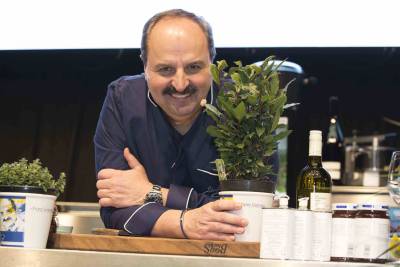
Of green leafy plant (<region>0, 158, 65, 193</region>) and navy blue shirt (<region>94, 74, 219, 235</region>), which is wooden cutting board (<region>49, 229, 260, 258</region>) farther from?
navy blue shirt (<region>94, 74, 219, 235</region>)

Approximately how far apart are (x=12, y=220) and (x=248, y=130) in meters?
0.47

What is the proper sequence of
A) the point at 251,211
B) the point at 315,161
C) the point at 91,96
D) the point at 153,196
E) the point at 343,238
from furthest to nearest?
the point at 91,96
the point at 153,196
the point at 315,161
the point at 251,211
the point at 343,238

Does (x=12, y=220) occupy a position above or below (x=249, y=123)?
below

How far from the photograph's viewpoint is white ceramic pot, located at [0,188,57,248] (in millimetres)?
1493

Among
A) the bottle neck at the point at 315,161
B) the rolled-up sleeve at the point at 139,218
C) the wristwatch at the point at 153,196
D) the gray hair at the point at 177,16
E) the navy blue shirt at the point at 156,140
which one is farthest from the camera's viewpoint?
the navy blue shirt at the point at 156,140

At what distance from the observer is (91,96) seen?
4.24 m

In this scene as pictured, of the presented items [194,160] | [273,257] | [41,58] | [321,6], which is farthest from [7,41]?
[273,257]

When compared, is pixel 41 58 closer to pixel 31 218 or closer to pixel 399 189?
pixel 31 218

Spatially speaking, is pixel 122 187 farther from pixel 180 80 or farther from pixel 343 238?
pixel 343 238

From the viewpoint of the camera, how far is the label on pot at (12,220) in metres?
1.49

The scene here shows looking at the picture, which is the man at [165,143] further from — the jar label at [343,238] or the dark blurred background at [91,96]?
the dark blurred background at [91,96]

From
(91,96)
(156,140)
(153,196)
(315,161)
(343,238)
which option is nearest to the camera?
(343,238)

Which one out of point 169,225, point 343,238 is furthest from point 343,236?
point 169,225

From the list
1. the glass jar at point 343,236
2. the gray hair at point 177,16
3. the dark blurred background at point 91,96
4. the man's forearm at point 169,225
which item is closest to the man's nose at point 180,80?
the gray hair at point 177,16
